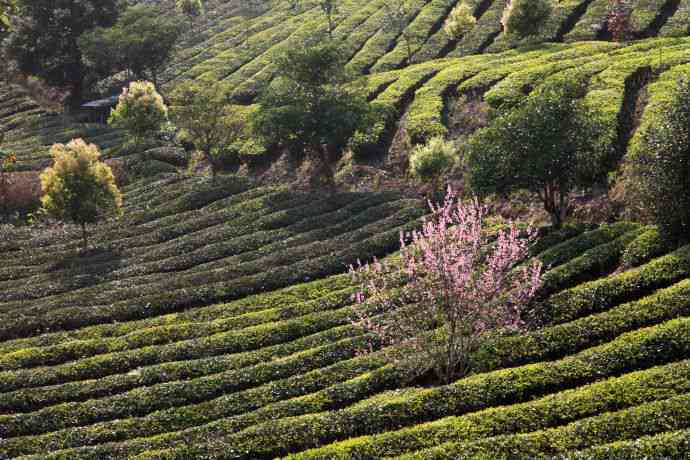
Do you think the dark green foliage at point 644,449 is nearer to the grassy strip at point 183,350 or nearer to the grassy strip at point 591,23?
the grassy strip at point 183,350

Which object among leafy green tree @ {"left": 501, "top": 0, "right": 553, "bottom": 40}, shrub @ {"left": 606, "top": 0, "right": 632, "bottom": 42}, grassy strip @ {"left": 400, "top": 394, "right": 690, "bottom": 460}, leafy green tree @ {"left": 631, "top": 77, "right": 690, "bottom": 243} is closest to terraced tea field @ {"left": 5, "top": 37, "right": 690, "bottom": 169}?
leafy green tree @ {"left": 501, "top": 0, "right": 553, "bottom": 40}

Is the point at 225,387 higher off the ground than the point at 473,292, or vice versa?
the point at 473,292

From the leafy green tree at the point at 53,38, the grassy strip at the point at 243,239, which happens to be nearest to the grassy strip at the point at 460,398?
the grassy strip at the point at 243,239

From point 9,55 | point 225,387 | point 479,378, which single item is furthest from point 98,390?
point 9,55

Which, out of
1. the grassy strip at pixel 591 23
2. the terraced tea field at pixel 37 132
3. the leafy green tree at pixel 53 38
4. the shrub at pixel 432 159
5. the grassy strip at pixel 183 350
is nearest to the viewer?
the grassy strip at pixel 183 350

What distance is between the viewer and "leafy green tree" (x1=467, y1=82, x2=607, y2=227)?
27.0 meters

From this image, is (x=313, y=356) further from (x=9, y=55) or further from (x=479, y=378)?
(x=9, y=55)

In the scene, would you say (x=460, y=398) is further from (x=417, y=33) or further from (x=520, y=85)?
(x=417, y=33)

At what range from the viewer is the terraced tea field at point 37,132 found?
57.7m

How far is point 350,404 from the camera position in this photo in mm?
20266

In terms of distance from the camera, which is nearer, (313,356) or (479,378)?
(479,378)

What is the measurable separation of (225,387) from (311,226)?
15.5 m

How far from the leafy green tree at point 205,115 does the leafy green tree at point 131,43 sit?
28289mm

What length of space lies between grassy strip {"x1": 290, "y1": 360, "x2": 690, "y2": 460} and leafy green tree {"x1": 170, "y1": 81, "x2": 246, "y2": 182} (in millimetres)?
32998
